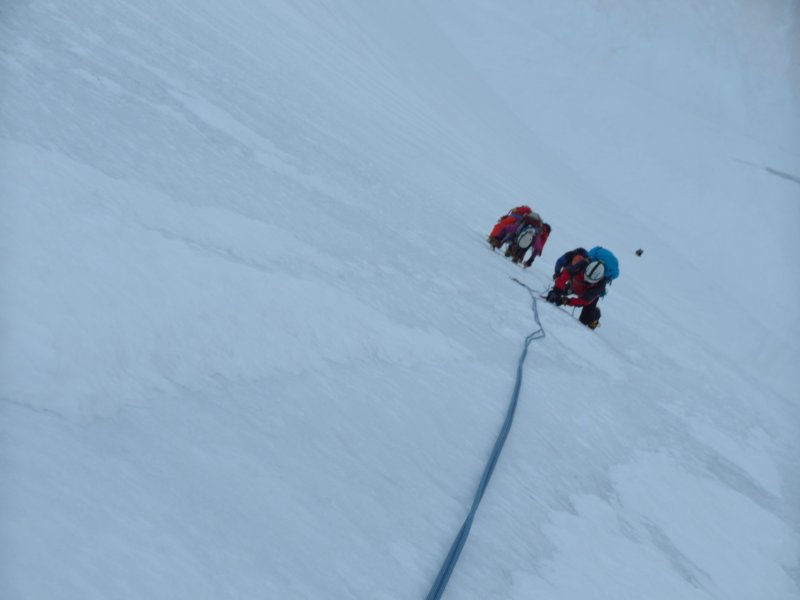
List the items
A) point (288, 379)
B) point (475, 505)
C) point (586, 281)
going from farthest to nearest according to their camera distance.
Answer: point (586, 281)
point (288, 379)
point (475, 505)

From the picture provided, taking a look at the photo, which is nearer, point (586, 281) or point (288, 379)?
point (288, 379)

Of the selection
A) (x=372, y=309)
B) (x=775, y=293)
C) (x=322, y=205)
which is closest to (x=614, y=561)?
(x=372, y=309)

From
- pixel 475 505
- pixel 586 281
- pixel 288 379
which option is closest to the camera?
pixel 475 505

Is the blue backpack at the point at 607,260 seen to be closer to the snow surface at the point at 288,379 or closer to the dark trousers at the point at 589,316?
the dark trousers at the point at 589,316

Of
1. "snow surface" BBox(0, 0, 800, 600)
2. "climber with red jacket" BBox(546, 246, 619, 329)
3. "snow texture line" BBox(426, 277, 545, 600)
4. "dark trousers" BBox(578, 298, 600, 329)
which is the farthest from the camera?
"dark trousers" BBox(578, 298, 600, 329)

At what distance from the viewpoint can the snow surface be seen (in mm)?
1274

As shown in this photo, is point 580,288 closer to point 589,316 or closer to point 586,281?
point 586,281

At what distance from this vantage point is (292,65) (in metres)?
6.89

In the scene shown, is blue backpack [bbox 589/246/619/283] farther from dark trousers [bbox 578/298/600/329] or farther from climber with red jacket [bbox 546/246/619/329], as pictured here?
dark trousers [bbox 578/298/600/329]

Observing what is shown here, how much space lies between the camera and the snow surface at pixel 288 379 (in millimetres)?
1274

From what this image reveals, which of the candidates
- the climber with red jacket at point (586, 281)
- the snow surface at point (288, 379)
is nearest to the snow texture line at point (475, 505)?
the snow surface at point (288, 379)

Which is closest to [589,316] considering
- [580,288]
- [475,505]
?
[580,288]

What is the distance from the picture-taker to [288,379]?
6.14 feet

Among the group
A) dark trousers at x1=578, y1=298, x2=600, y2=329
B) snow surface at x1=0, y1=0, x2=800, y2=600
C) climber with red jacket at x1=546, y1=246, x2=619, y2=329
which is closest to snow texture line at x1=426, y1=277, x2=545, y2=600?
snow surface at x1=0, y1=0, x2=800, y2=600
